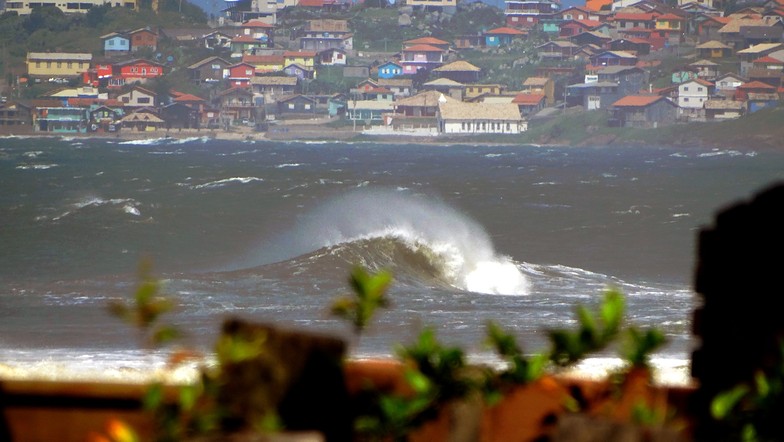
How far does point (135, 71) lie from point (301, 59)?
50.9 feet

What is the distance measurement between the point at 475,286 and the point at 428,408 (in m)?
23.0

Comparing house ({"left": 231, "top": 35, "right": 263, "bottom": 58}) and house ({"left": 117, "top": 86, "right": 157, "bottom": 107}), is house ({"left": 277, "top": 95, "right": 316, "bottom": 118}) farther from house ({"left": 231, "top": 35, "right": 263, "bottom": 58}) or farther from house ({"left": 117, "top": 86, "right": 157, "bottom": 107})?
house ({"left": 231, "top": 35, "right": 263, "bottom": 58})

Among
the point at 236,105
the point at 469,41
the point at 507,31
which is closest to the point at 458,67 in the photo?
the point at 507,31

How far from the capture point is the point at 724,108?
99562 mm

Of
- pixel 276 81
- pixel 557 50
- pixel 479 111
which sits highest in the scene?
pixel 557 50

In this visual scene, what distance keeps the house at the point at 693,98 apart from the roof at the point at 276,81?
3303 centimetres

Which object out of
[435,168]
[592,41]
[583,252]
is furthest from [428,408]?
[592,41]

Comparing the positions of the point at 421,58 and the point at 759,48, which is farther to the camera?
the point at 421,58

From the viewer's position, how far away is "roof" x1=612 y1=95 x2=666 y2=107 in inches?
4011

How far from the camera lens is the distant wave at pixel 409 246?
25.5 meters

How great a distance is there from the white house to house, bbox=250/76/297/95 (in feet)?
44.0

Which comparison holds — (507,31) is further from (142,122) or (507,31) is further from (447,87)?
(142,122)

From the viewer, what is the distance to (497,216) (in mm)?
44844

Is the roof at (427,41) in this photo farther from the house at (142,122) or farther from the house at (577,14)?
the house at (142,122)
